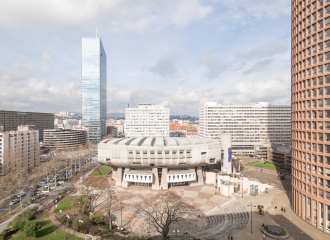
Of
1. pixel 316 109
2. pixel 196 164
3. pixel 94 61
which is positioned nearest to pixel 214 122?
pixel 196 164

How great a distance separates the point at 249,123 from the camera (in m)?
142

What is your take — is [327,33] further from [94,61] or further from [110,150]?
[94,61]

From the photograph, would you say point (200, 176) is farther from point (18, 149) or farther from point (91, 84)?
point (91, 84)

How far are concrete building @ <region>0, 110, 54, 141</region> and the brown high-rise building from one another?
589 ft

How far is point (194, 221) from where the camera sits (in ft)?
142

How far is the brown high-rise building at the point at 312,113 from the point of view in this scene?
35875mm

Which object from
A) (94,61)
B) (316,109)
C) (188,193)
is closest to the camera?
(316,109)

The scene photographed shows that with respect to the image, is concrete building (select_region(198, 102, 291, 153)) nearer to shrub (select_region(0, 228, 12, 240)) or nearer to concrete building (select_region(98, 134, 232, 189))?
concrete building (select_region(98, 134, 232, 189))

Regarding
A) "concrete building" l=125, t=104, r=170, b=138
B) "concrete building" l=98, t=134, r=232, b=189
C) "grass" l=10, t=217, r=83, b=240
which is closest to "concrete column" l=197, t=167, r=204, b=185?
"concrete building" l=98, t=134, r=232, b=189

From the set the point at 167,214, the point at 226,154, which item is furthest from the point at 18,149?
the point at 226,154

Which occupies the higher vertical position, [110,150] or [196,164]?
[110,150]

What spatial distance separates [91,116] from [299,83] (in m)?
177

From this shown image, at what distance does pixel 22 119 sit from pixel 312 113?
626 ft

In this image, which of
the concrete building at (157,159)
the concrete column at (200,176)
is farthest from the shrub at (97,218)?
the concrete column at (200,176)
